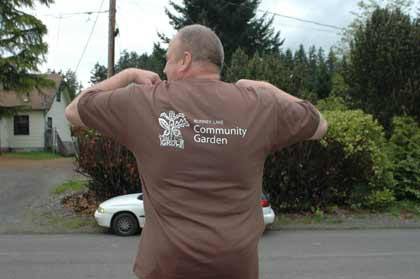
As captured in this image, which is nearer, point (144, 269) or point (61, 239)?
point (144, 269)

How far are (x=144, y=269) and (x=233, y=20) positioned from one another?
30.5 meters

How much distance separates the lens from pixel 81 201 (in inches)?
553

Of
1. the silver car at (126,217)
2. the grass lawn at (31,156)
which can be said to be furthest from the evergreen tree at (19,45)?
the silver car at (126,217)

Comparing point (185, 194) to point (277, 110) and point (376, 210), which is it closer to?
point (277, 110)

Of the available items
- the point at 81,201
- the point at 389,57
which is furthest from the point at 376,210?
the point at 81,201

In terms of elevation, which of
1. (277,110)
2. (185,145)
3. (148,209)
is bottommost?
(148,209)

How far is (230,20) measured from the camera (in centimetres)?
3144

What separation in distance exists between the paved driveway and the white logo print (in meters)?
10.7

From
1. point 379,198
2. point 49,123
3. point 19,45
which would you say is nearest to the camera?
point 379,198

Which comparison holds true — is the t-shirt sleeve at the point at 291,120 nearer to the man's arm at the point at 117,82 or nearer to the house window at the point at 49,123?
the man's arm at the point at 117,82

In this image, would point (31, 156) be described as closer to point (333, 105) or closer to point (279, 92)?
point (333, 105)

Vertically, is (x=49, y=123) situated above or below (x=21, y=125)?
above

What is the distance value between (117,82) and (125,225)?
9.24 metres

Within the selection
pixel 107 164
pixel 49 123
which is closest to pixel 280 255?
pixel 107 164
